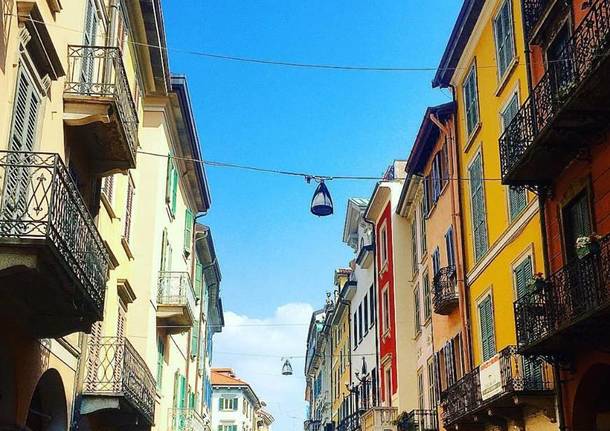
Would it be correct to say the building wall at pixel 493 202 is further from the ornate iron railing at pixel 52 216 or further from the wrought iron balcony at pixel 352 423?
the wrought iron balcony at pixel 352 423

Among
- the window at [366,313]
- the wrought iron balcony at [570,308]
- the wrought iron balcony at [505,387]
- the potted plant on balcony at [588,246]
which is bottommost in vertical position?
the wrought iron balcony at [505,387]

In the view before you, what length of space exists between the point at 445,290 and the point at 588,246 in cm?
1079

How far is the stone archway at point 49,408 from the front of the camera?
14.2 m

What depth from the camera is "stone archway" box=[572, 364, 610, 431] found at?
14.9m

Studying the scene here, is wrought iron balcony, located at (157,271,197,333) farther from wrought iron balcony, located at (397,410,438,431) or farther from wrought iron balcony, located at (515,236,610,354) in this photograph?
wrought iron balcony, located at (515,236,610,354)

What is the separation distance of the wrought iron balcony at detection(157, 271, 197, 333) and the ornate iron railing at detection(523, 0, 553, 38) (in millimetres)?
12217

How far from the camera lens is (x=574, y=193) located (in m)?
15.1

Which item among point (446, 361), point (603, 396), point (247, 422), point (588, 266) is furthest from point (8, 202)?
point (247, 422)

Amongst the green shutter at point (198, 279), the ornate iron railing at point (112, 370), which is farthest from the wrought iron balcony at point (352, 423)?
the ornate iron railing at point (112, 370)

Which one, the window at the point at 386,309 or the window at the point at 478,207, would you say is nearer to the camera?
the window at the point at 478,207

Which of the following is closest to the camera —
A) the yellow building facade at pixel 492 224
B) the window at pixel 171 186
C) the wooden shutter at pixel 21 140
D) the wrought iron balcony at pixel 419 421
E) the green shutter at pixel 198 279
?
the wooden shutter at pixel 21 140

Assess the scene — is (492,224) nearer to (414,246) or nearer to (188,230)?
(414,246)

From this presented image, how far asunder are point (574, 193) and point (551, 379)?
12.4ft

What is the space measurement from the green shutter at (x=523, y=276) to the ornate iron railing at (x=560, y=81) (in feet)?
7.07
